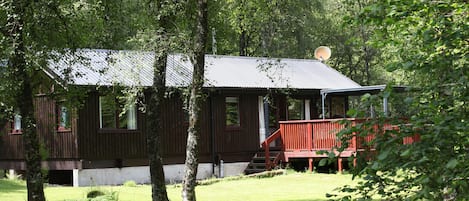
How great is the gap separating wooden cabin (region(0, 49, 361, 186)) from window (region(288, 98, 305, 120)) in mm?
40

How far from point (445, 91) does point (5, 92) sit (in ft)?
26.1

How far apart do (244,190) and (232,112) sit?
7126 mm

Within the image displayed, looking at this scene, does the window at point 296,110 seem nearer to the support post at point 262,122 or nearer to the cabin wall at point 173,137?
the support post at point 262,122

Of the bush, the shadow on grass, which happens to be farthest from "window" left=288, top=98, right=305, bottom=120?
the bush

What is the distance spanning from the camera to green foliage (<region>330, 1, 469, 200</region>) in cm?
433

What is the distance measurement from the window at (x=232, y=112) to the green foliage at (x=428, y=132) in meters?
18.3

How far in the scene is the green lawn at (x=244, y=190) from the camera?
15.4 metres

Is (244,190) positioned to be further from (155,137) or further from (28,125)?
(28,125)

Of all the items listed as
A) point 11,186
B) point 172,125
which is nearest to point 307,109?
point 172,125

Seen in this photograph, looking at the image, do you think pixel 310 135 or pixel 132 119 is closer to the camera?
pixel 132 119

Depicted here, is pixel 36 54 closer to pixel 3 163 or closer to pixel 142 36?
pixel 142 36

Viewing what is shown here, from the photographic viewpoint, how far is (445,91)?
4.94m

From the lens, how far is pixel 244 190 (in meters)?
17.1

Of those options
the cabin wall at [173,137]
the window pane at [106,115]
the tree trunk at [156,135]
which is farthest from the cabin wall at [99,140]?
the tree trunk at [156,135]
